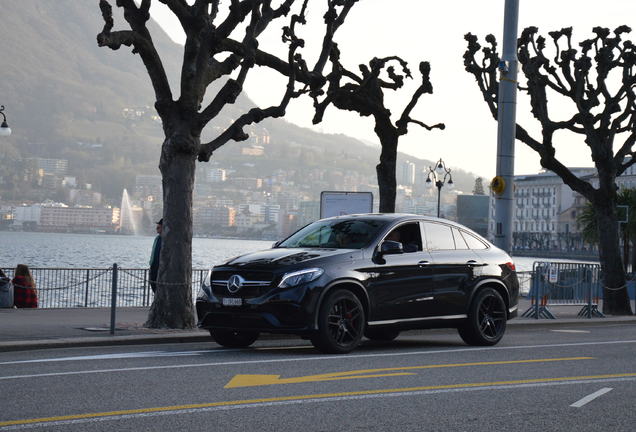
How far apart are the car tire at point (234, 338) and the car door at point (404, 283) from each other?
6.15 ft

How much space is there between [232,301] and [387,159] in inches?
514

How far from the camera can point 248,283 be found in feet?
45.9

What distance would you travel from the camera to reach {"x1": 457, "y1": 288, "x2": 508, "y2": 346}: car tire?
53.3 feet

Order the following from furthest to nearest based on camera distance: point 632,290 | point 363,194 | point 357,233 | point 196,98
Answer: point 632,290 < point 363,194 < point 196,98 < point 357,233

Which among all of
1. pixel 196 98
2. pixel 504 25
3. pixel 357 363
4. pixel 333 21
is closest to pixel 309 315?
pixel 357 363

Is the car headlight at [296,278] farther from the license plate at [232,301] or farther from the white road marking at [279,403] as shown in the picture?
the white road marking at [279,403]

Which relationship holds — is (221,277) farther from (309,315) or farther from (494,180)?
(494,180)

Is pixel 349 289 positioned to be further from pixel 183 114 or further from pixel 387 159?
pixel 387 159

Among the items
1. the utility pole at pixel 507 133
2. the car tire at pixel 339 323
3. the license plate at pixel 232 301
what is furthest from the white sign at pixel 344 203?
the license plate at pixel 232 301

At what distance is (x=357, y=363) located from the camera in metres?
13.2

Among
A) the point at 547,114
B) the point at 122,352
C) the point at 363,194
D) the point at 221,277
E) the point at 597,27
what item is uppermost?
the point at 597,27

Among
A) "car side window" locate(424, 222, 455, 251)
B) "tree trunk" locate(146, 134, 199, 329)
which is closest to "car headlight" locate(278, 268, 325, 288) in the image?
"car side window" locate(424, 222, 455, 251)

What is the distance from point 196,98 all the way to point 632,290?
30.8 metres

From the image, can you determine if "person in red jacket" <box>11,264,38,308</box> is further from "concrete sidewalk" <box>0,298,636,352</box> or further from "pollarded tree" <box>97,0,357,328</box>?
"pollarded tree" <box>97,0,357,328</box>
